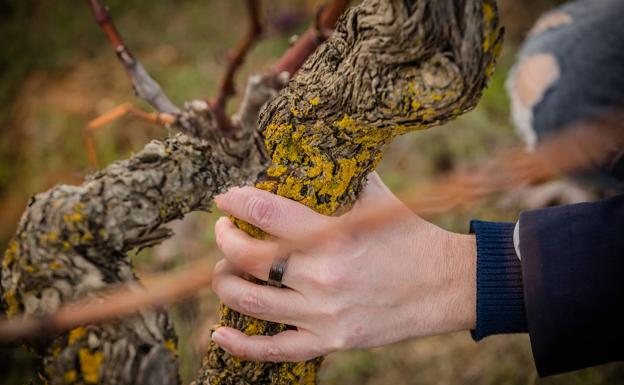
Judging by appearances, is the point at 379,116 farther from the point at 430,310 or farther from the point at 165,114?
the point at 165,114

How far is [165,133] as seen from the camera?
89.4 inches

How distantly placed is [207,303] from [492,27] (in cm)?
235

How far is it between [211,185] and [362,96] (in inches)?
17.1

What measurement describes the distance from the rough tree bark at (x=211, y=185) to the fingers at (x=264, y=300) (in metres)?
0.10

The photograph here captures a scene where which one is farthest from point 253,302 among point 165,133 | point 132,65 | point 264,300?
point 165,133

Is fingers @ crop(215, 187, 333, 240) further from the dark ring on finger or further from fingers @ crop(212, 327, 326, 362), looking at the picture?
fingers @ crop(212, 327, 326, 362)

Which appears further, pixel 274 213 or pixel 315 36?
pixel 315 36

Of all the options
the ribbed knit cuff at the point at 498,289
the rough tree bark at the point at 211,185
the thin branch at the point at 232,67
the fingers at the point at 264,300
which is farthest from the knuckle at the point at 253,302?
the thin branch at the point at 232,67

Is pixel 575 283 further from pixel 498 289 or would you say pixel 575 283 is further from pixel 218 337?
pixel 218 337

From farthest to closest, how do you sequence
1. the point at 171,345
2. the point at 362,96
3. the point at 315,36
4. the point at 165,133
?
1. the point at 165,133
2. the point at 315,36
3. the point at 171,345
4. the point at 362,96

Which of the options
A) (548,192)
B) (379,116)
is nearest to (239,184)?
(379,116)

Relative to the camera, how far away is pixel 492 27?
671 millimetres

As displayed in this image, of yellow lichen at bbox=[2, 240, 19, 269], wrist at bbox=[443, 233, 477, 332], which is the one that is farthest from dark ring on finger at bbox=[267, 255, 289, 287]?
yellow lichen at bbox=[2, 240, 19, 269]

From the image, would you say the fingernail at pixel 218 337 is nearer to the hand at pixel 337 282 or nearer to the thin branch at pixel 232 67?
the hand at pixel 337 282
